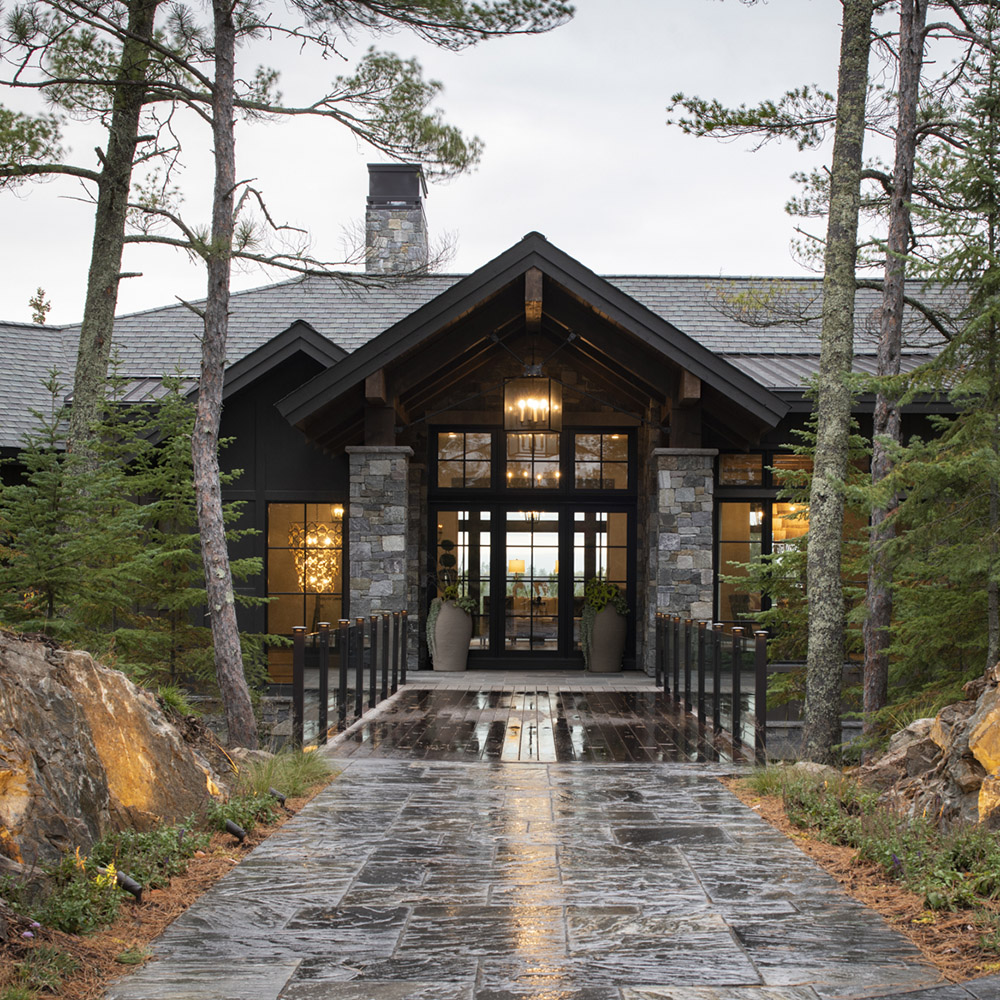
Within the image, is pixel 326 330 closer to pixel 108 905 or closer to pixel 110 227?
pixel 110 227

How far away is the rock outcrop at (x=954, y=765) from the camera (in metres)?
4.75

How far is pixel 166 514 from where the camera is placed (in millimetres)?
9297

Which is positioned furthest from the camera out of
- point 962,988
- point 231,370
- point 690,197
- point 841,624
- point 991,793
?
point 690,197

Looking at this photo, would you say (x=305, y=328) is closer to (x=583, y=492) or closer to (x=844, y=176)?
(x=583, y=492)

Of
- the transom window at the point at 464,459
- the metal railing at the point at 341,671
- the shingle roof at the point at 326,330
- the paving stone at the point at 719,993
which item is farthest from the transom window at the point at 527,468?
the paving stone at the point at 719,993

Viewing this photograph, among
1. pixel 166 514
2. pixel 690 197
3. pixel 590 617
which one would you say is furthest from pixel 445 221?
pixel 690 197

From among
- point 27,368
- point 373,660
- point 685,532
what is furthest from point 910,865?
point 27,368

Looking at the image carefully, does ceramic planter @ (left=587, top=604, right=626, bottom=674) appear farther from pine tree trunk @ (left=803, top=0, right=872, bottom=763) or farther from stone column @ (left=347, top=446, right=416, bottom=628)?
pine tree trunk @ (left=803, top=0, right=872, bottom=763)

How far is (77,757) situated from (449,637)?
8.78m

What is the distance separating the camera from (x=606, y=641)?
13172mm

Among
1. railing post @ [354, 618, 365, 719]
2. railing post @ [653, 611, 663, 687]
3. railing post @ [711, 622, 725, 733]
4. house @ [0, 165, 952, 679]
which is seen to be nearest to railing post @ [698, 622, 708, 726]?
railing post @ [711, 622, 725, 733]

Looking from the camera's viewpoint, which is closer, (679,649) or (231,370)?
(679,649)

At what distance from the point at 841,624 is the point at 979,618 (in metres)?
1.09

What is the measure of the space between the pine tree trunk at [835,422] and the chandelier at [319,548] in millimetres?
7089
